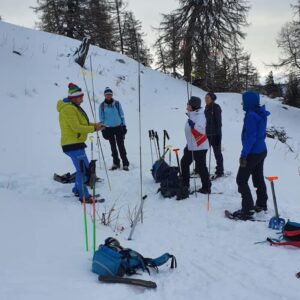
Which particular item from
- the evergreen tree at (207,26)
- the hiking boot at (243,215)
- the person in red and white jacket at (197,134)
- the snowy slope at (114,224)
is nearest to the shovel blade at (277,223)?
the snowy slope at (114,224)

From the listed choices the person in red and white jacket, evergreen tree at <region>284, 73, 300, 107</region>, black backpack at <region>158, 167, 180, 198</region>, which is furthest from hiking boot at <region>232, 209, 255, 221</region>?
evergreen tree at <region>284, 73, 300, 107</region>

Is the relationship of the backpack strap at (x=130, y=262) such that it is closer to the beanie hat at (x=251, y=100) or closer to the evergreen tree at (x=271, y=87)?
the beanie hat at (x=251, y=100)

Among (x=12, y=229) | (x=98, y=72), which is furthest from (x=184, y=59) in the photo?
(x=12, y=229)

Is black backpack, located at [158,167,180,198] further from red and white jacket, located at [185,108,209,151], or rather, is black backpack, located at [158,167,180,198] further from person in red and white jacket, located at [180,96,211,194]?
red and white jacket, located at [185,108,209,151]

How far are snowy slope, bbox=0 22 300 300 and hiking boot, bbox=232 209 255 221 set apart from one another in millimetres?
201

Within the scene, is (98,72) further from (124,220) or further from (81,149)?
(124,220)

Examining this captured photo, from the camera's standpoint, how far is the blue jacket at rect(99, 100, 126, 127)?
28.8 feet

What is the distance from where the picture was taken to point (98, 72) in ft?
56.3

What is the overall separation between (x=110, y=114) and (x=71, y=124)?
2368 mm

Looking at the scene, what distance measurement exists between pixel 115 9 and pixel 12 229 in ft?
117

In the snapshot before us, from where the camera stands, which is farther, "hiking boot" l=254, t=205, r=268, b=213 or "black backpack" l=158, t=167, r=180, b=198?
"black backpack" l=158, t=167, r=180, b=198

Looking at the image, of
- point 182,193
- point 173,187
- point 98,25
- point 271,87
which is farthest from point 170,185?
point 271,87

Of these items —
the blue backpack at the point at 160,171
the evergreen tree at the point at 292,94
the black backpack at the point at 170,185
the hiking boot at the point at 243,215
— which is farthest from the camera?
the evergreen tree at the point at 292,94

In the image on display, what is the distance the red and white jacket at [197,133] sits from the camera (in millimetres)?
6910
